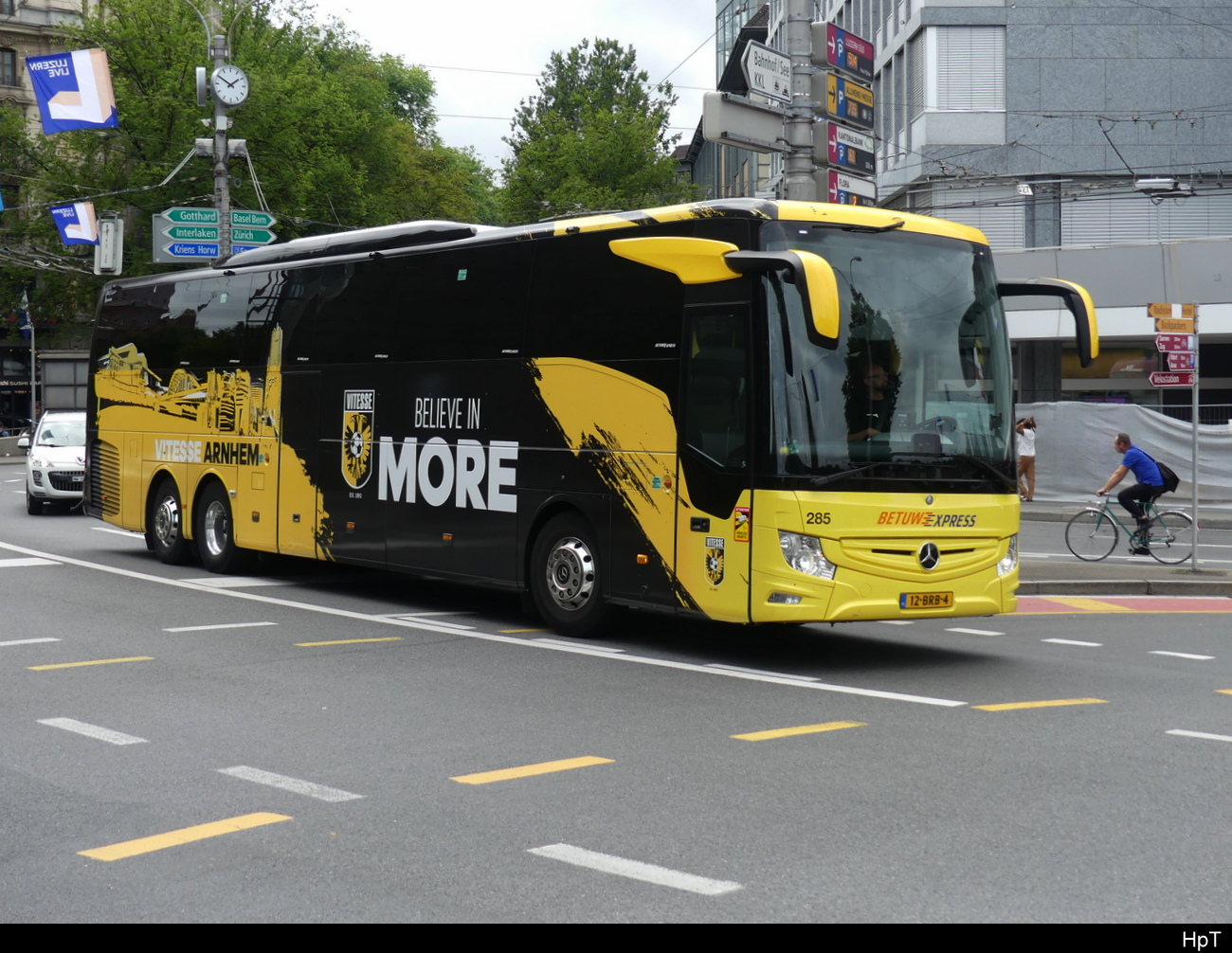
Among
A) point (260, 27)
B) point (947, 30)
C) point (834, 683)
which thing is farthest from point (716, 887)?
point (260, 27)

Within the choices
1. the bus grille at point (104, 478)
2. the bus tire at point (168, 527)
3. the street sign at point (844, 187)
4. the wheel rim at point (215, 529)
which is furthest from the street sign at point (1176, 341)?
the bus grille at point (104, 478)

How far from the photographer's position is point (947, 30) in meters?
36.8

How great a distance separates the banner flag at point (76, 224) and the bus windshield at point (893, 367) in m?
24.2

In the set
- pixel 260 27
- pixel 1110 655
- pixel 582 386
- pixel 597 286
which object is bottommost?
pixel 1110 655

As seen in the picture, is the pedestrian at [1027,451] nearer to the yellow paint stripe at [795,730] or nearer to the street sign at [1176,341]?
the street sign at [1176,341]

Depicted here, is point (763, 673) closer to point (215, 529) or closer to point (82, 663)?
point (82, 663)

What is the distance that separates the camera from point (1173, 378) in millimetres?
17312

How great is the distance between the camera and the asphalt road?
4918 millimetres

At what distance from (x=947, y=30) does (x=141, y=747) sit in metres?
33.4

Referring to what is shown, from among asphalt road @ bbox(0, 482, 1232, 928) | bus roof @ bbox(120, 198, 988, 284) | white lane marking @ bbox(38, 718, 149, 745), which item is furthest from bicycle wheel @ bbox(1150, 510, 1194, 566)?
white lane marking @ bbox(38, 718, 149, 745)

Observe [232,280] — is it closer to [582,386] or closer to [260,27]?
[582,386]

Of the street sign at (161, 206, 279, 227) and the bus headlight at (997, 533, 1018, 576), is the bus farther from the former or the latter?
the street sign at (161, 206, 279, 227)

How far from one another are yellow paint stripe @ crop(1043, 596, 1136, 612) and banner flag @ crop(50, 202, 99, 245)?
22559mm

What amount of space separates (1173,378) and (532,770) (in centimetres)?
1267
